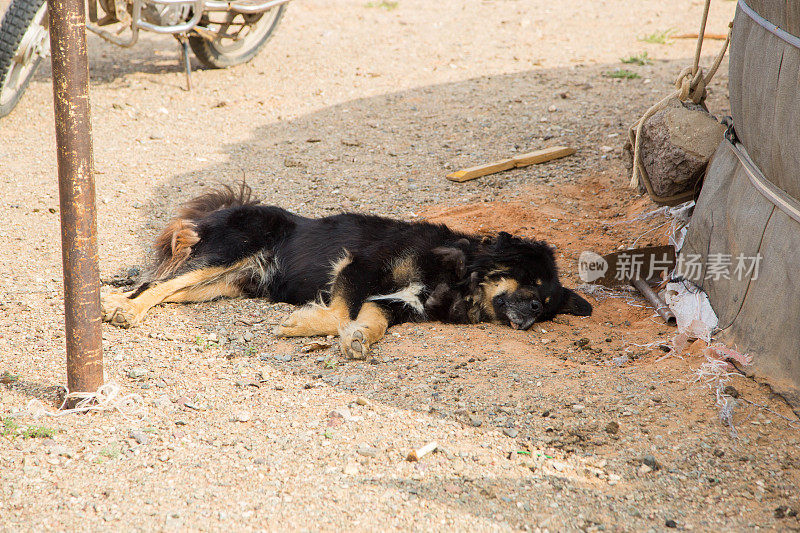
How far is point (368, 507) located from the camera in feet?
8.73

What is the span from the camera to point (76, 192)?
3020mm

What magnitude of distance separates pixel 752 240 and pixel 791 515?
5.23 ft

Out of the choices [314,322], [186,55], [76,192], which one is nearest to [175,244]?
[314,322]

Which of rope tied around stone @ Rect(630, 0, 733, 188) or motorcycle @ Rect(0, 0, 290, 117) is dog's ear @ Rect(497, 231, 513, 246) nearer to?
rope tied around stone @ Rect(630, 0, 733, 188)

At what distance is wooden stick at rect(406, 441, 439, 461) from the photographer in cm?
299

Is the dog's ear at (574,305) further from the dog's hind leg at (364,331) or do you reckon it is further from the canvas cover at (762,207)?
the dog's hind leg at (364,331)

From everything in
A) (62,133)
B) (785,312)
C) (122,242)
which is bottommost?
(122,242)

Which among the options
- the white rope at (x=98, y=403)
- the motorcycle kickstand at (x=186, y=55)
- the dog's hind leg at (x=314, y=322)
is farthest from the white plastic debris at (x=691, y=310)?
the motorcycle kickstand at (x=186, y=55)

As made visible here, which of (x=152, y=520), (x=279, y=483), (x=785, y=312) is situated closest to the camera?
(x=152, y=520)

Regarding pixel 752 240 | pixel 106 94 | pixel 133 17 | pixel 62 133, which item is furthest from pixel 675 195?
pixel 106 94

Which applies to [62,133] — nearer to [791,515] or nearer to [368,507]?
[368,507]

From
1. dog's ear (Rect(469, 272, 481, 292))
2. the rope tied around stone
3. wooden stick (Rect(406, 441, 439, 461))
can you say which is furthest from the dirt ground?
the rope tied around stone

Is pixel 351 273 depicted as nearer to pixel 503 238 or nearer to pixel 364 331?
pixel 364 331

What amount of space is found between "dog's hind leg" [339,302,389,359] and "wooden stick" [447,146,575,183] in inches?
102
